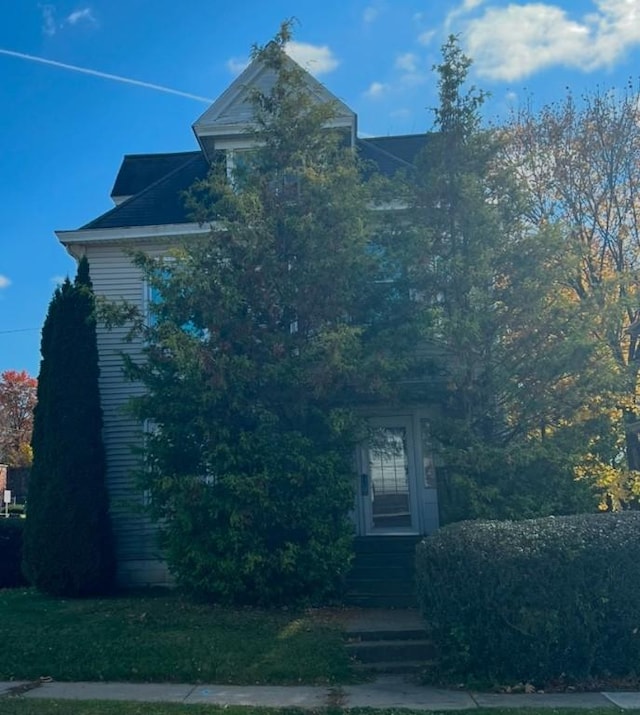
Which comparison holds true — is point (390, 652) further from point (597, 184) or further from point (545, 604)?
point (597, 184)

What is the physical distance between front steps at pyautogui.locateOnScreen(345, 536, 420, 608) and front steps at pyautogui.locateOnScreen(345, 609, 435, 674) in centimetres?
104

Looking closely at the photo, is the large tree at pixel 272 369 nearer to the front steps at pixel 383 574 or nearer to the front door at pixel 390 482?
the front steps at pixel 383 574

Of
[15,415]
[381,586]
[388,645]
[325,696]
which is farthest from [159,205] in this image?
[15,415]

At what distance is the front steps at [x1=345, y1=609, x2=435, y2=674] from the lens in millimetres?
7477

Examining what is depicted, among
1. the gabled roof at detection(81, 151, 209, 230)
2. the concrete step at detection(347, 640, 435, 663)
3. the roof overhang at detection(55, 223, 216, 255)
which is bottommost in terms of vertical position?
the concrete step at detection(347, 640, 435, 663)

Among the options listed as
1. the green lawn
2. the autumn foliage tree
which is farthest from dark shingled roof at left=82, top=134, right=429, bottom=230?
the autumn foliage tree

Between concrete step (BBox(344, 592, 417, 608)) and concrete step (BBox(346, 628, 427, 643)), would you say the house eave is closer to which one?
concrete step (BBox(344, 592, 417, 608))

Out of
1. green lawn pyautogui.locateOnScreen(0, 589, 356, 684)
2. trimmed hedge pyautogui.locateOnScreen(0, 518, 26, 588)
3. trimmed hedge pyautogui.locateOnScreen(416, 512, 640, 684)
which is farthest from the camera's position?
trimmed hedge pyautogui.locateOnScreen(0, 518, 26, 588)

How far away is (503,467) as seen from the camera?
892cm

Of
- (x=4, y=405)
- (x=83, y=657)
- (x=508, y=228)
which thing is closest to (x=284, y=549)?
(x=83, y=657)

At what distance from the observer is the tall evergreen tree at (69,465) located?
432 inches

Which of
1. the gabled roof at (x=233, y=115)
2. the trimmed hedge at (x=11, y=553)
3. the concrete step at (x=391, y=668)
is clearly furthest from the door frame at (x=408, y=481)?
the trimmed hedge at (x=11, y=553)

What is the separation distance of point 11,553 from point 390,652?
9003 mm

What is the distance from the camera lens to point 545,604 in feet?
21.8
